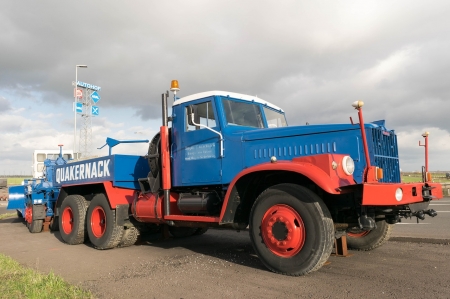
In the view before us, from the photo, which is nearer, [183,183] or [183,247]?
[183,183]

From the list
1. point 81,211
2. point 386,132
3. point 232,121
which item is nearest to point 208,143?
point 232,121

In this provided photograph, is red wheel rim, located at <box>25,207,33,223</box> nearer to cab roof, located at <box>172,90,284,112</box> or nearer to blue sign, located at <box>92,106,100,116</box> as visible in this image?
cab roof, located at <box>172,90,284,112</box>

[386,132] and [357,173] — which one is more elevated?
[386,132]

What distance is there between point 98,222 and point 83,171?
1271 millimetres

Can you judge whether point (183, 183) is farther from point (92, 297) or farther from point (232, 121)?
point (92, 297)

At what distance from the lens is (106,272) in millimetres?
5285

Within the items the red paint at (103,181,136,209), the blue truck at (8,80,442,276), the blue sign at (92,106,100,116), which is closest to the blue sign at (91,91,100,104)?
the blue sign at (92,106,100,116)

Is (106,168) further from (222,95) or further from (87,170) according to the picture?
(222,95)

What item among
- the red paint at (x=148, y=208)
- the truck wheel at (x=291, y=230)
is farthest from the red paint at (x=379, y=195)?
the red paint at (x=148, y=208)

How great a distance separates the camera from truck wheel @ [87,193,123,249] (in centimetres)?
726

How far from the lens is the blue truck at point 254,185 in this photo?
463cm

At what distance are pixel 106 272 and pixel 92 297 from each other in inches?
56.4

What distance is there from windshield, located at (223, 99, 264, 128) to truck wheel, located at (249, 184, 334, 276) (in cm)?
170

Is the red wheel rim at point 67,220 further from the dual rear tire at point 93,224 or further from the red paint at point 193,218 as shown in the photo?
the red paint at point 193,218
